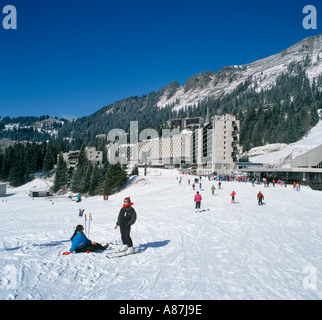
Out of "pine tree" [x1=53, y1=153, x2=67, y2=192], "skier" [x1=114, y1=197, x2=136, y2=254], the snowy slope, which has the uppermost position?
the snowy slope

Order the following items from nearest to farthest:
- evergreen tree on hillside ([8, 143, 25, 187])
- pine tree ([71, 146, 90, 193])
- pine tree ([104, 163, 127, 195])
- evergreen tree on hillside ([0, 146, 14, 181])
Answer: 1. pine tree ([104, 163, 127, 195])
2. pine tree ([71, 146, 90, 193])
3. evergreen tree on hillside ([8, 143, 25, 187])
4. evergreen tree on hillside ([0, 146, 14, 181])

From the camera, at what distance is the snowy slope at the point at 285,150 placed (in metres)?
77.3

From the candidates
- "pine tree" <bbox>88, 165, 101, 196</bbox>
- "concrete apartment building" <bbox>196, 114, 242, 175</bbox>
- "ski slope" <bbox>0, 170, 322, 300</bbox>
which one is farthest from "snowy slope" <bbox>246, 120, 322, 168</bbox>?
"ski slope" <bbox>0, 170, 322, 300</bbox>

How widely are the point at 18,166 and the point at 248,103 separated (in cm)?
15468

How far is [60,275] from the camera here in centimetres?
537

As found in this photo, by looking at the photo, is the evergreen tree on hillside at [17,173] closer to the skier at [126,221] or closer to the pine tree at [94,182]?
the pine tree at [94,182]

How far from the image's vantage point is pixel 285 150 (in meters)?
85.6

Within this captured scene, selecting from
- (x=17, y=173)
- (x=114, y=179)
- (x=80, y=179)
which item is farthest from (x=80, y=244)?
(x=17, y=173)

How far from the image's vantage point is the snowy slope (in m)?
77.3

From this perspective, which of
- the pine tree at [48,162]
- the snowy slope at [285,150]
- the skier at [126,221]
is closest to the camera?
the skier at [126,221]

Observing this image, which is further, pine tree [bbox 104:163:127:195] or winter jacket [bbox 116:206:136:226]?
pine tree [bbox 104:163:127:195]

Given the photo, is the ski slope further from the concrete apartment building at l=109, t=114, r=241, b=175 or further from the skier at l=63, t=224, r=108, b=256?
the concrete apartment building at l=109, t=114, r=241, b=175

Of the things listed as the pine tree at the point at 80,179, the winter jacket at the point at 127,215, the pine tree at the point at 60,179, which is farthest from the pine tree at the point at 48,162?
the winter jacket at the point at 127,215

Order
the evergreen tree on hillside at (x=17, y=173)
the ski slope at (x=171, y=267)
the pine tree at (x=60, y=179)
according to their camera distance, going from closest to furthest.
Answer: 1. the ski slope at (x=171, y=267)
2. the pine tree at (x=60, y=179)
3. the evergreen tree on hillside at (x=17, y=173)
